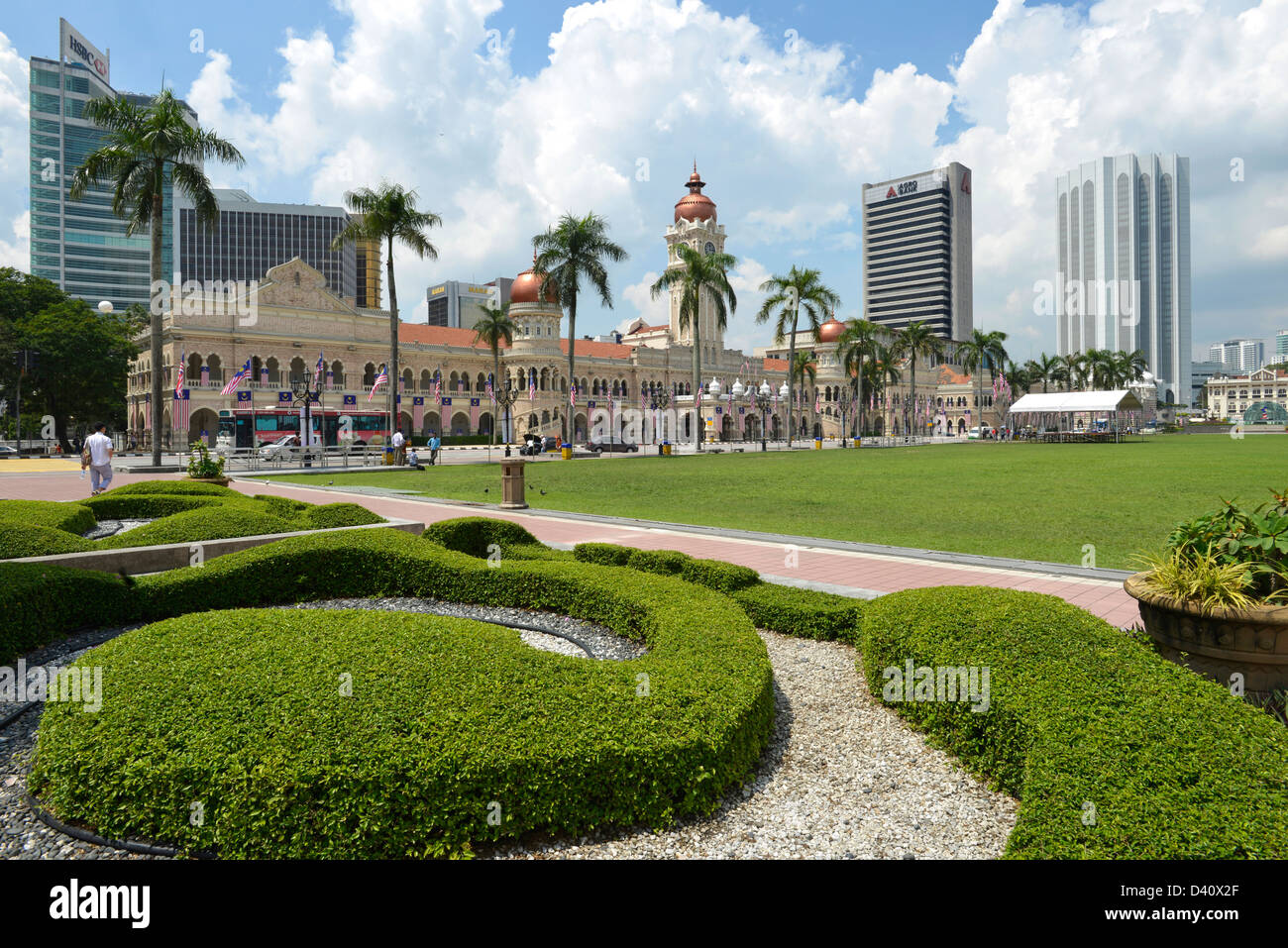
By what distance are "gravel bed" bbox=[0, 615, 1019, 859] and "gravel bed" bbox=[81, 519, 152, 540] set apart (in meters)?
7.18

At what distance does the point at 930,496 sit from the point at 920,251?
15220 centimetres

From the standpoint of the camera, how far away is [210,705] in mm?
3418

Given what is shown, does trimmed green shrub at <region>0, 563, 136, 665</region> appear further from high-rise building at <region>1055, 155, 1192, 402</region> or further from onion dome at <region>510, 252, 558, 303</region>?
high-rise building at <region>1055, 155, 1192, 402</region>

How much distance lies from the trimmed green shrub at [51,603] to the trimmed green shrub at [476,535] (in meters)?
3.12

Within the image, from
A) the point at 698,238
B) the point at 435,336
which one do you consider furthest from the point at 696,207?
the point at 435,336

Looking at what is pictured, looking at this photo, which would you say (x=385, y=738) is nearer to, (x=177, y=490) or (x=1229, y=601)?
(x=1229, y=601)

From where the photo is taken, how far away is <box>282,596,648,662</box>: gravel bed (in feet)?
19.3

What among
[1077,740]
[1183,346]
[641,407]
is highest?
[1183,346]

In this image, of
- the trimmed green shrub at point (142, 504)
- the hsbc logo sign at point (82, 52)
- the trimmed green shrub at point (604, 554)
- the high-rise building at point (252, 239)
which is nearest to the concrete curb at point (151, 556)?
the trimmed green shrub at point (604, 554)
